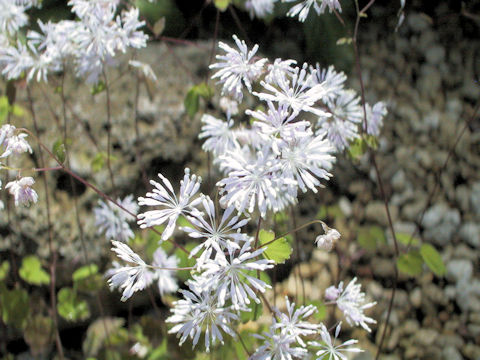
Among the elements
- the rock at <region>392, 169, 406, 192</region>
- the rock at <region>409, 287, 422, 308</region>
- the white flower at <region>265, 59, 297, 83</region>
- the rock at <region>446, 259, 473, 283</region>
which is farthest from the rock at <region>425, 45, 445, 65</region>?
the white flower at <region>265, 59, 297, 83</region>

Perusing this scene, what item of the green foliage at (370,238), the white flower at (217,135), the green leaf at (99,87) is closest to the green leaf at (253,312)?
the white flower at (217,135)

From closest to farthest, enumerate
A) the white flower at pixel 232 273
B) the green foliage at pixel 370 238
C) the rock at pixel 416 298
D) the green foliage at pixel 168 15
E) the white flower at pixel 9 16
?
the white flower at pixel 232 273 < the white flower at pixel 9 16 < the green foliage at pixel 370 238 < the rock at pixel 416 298 < the green foliage at pixel 168 15

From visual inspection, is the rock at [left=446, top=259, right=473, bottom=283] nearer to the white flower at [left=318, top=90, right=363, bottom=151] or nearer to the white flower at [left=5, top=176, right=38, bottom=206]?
the white flower at [left=318, top=90, right=363, bottom=151]

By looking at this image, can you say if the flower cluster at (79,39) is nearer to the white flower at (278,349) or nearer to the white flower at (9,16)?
the white flower at (9,16)

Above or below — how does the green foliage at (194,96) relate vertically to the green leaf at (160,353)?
above

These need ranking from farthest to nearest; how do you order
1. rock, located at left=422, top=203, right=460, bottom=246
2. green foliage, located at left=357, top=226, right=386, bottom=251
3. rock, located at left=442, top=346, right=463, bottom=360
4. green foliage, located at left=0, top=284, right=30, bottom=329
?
rock, located at left=422, top=203, right=460, bottom=246
rock, located at left=442, top=346, right=463, bottom=360
green foliage, located at left=357, top=226, right=386, bottom=251
green foliage, located at left=0, top=284, right=30, bottom=329
